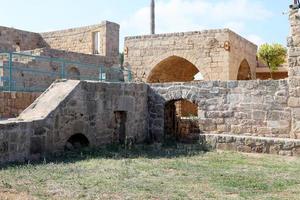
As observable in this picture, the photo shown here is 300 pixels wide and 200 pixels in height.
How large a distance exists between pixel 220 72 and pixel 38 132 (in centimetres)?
991

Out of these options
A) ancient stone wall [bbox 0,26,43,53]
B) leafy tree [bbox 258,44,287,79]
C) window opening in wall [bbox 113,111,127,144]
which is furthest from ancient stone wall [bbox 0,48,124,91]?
leafy tree [bbox 258,44,287,79]

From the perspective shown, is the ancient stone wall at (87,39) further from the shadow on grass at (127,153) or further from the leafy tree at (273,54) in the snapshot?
the shadow on grass at (127,153)

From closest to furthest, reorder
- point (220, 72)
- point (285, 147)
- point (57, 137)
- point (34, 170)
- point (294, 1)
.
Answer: point (34, 170)
point (57, 137)
point (285, 147)
point (294, 1)
point (220, 72)

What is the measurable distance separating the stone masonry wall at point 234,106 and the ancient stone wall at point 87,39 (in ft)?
37.9

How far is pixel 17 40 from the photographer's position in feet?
70.2

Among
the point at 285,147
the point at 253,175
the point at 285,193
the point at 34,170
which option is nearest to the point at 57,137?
the point at 34,170

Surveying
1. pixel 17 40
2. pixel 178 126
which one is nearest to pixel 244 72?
pixel 178 126

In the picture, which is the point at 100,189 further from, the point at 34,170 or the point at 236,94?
the point at 236,94

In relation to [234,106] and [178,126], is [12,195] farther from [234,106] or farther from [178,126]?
[178,126]

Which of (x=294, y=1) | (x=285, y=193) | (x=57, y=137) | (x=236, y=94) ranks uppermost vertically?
(x=294, y=1)

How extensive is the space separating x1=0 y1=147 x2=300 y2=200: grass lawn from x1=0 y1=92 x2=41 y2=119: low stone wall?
5.66 ft

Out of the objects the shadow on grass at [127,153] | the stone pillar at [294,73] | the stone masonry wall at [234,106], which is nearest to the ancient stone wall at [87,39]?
the stone masonry wall at [234,106]

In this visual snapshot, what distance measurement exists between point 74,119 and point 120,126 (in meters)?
2.05

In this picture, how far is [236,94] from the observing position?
1031 centimetres
